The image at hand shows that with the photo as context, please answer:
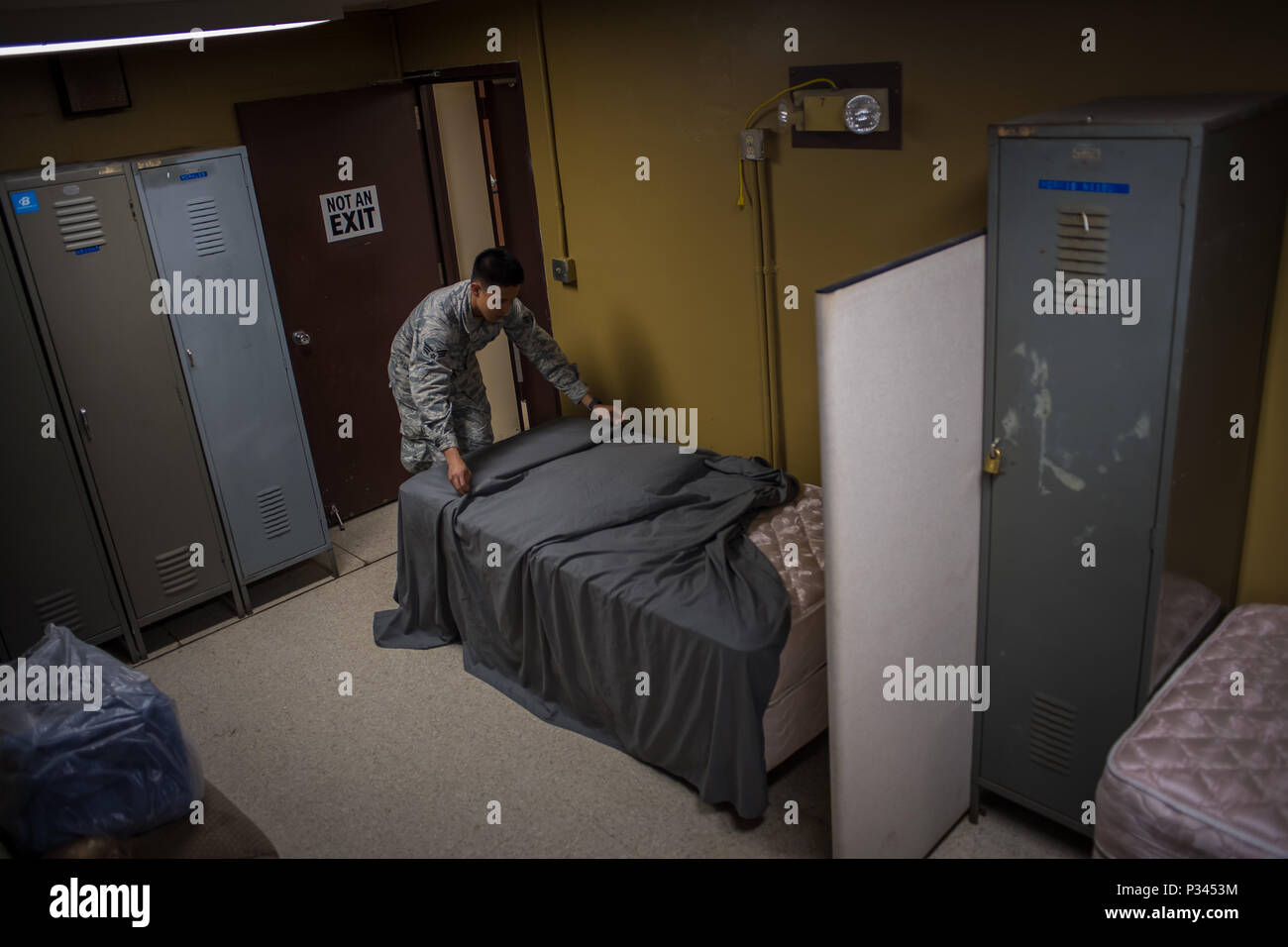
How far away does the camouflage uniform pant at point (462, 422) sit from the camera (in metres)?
4.08

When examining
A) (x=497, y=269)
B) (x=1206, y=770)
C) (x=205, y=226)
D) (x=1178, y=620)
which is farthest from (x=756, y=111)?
(x=1206, y=770)

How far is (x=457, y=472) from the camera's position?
3.67m

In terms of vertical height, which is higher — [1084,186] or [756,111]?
[756,111]

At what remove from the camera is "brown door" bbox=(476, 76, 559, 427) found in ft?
14.8

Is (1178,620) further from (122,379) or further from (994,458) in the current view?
(122,379)

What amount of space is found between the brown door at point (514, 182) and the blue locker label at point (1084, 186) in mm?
2688

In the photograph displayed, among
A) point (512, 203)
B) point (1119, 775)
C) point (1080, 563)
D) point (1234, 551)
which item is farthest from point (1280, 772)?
point (512, 203)

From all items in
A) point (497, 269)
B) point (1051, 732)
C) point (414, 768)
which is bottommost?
point (414, 768)

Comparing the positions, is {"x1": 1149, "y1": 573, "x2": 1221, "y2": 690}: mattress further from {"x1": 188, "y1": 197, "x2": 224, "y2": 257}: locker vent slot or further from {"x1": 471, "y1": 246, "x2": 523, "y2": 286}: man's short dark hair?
{"x1": 188, "y1": 197, "x2": 224, "y2": 257}: locker vent slot

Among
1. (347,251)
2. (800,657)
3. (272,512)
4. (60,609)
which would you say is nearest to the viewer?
(800,657)

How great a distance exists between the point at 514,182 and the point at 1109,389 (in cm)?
315

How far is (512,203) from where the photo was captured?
4.77 m

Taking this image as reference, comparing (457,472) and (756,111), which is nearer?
(756,111)

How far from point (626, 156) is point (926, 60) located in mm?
1354
